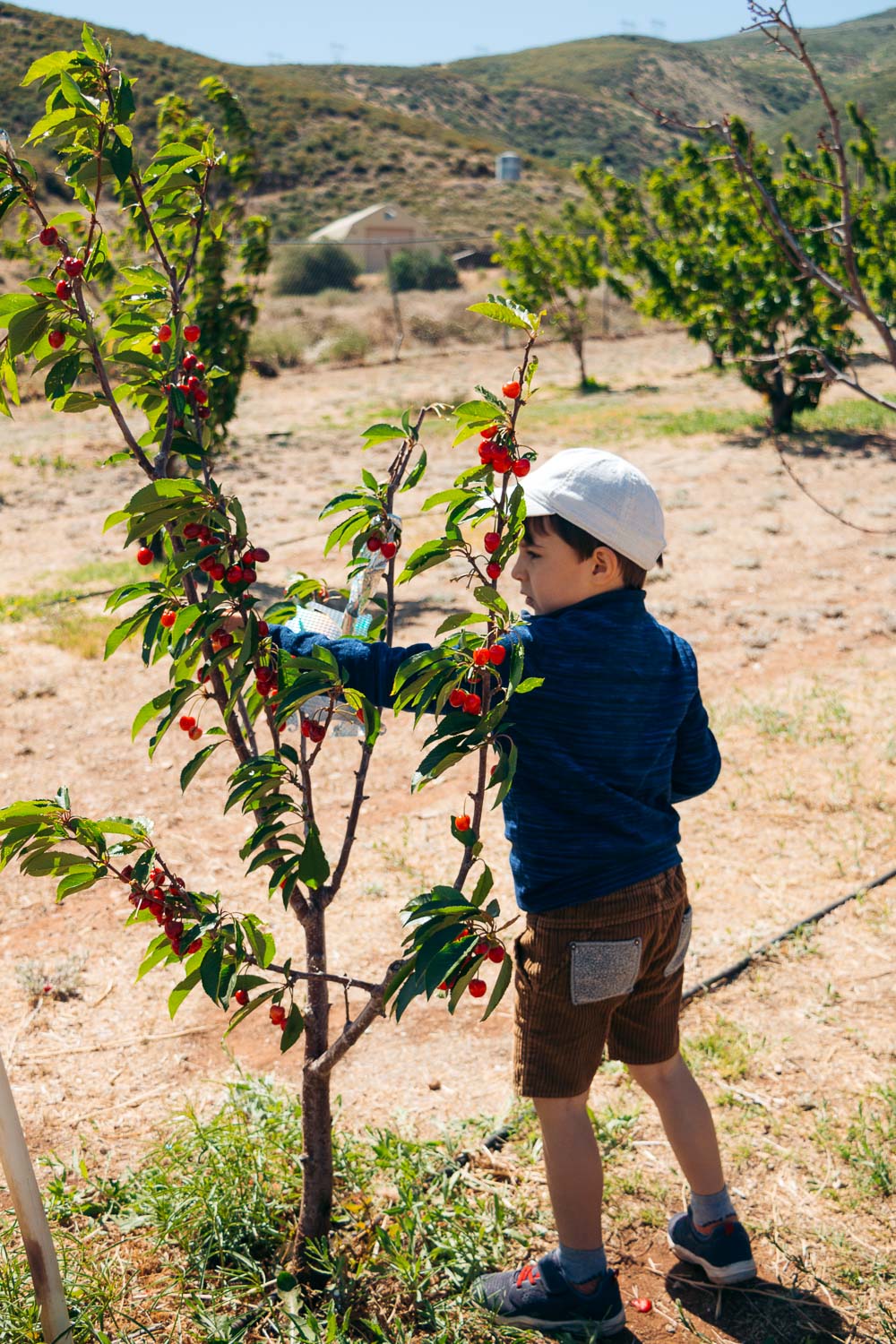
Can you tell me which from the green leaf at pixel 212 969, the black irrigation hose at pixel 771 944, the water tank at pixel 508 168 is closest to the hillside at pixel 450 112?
the water tank at pixel 508 168

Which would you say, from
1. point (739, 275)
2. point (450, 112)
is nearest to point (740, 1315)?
point (739, 275)

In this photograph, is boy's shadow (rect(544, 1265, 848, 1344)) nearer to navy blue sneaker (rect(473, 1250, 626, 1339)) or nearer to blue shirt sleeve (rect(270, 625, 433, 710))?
navy blue sneaker (rect(473, 1250, 626, 1339))

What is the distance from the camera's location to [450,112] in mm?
72312

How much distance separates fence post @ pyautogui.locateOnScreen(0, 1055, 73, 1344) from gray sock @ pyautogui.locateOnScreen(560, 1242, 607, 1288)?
819 mm

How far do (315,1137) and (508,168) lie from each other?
53093 millimetres

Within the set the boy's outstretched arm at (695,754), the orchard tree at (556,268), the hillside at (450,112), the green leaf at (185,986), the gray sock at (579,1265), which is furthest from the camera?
the hillside at (450,112)

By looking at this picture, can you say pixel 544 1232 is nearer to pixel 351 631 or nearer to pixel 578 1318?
pixel 578 1318

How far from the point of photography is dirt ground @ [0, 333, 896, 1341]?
8.10 feet

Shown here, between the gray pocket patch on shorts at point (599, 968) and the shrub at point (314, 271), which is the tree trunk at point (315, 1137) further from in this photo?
the shrub at point (314, 271)

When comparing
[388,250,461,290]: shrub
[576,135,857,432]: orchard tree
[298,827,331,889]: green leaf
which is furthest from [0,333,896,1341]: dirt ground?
[388,250,461,290]: shrub

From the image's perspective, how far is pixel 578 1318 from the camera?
6.44ft

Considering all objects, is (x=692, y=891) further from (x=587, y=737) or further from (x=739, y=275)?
(x=739, y=275)

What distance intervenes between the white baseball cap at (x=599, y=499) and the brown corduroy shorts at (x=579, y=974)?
1.88 feet

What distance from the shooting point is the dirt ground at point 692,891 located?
2469mm
